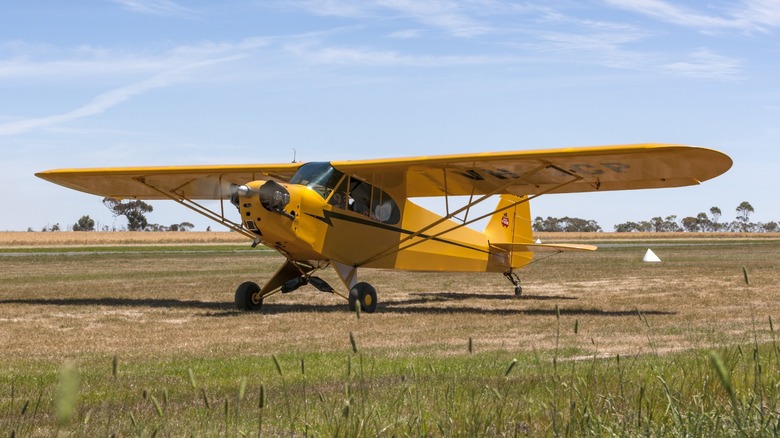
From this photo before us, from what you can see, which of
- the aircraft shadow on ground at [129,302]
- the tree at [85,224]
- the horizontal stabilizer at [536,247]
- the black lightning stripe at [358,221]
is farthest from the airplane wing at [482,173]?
the tree at [85,224]

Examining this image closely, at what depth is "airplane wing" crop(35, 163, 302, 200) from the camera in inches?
691

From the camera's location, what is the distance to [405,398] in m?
5.97

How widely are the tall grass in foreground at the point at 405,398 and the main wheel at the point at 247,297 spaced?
6.50 m

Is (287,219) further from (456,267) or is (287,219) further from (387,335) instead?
(456,267)

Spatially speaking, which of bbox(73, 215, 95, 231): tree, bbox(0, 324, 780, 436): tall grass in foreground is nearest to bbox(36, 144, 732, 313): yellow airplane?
bbox(0, 324, 780, 436): tall grass in foreground

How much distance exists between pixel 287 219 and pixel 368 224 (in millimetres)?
2227

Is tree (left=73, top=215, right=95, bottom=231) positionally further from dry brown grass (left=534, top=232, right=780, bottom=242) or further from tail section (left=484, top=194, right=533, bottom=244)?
tail section (left=484, top=194, right=533, bottom=244)

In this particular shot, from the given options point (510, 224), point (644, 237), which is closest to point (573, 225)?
point (644, 237)

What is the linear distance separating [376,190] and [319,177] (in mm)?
1446

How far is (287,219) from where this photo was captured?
14.4m

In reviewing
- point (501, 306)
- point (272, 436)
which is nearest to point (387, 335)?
point (501, 306)

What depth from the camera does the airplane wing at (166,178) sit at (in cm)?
1756

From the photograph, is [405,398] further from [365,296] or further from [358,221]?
[358,221]

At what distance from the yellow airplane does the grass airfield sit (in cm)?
85
